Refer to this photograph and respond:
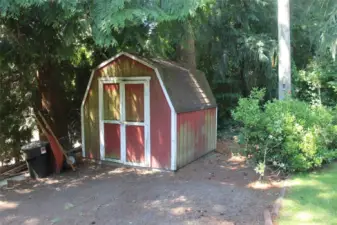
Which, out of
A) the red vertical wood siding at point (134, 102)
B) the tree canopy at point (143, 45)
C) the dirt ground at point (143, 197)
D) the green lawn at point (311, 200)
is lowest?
the dirt ground at point (143, 197)

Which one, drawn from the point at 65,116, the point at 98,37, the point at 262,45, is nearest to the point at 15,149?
the point at 65,116

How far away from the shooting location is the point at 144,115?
265 inches

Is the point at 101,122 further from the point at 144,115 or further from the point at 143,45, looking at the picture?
the point at 143,45

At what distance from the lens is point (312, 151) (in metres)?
5.46

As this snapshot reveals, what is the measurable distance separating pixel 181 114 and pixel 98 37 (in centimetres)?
325

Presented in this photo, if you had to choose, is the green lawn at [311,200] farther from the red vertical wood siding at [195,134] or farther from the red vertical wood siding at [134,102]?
the red vertical wood siding at [134,102]

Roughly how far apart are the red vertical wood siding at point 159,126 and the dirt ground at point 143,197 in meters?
0.33

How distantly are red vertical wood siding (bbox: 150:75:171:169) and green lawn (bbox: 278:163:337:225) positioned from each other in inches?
101

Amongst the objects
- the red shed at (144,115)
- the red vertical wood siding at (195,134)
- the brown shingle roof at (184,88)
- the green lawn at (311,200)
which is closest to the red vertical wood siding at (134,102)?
the red shed at (144,115)

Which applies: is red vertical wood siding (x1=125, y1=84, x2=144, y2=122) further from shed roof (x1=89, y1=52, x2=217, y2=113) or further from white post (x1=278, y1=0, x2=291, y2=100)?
white post (x1=278, y1=0, x2=291, y2=100)

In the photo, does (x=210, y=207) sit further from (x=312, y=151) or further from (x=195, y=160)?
(x=195, y=160)

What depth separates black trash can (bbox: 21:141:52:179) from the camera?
259 inches

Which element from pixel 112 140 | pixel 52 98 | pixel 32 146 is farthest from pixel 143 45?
pixel 52 98

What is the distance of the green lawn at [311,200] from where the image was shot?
12.6ft
